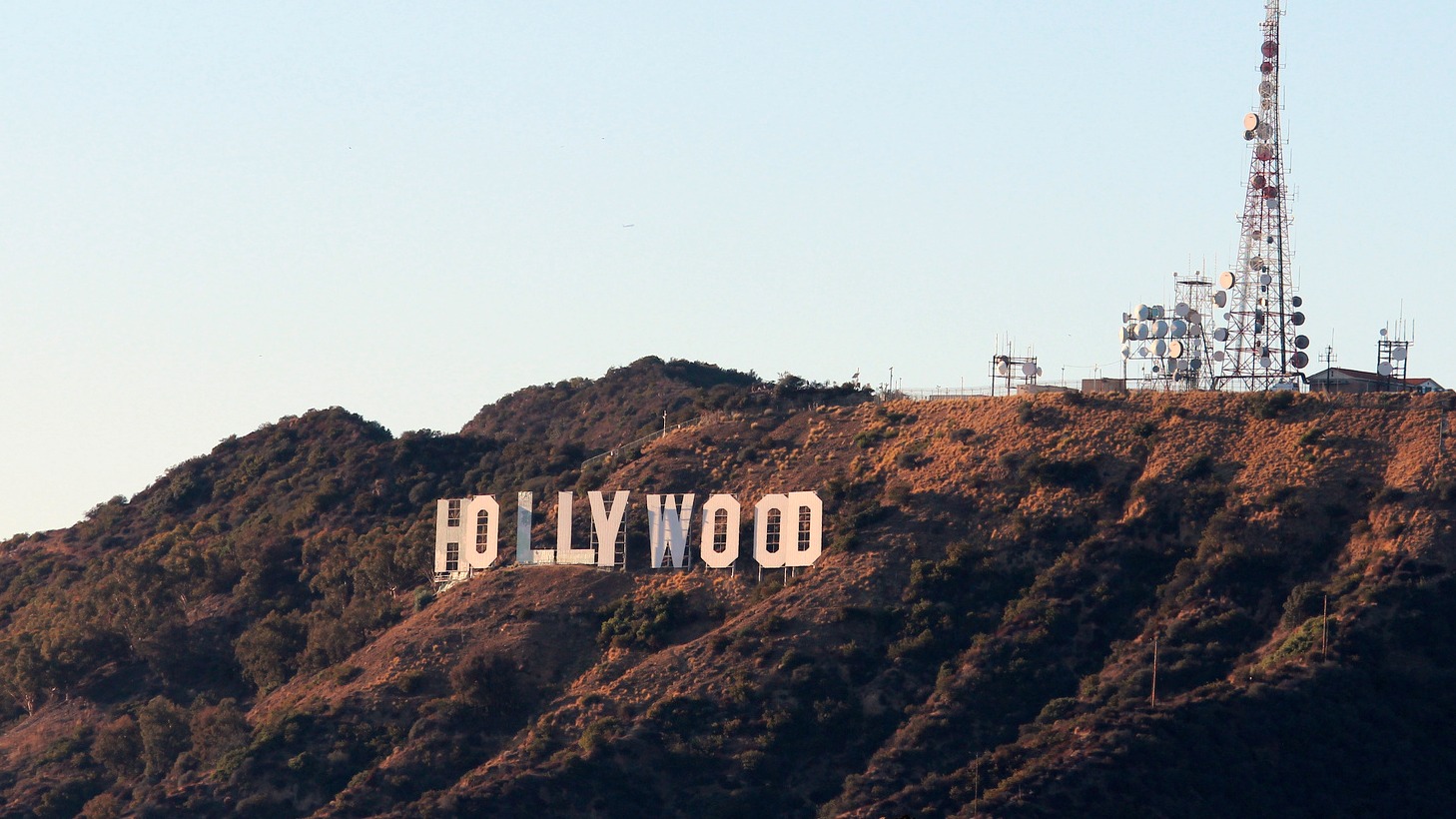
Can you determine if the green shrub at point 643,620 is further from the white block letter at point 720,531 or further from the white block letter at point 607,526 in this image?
the white block letter at point 607,526

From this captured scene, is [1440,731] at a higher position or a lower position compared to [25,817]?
higher

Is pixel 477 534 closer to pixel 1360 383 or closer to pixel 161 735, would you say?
pixel 161 735

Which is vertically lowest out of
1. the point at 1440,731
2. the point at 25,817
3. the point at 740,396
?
the point at 25,817

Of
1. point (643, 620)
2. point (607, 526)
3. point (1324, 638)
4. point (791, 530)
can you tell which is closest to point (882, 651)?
point (791, 530)

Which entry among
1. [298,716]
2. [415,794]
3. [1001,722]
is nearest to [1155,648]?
[1001,722]

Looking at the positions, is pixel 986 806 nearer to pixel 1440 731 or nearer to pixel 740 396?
pixel 1440 731

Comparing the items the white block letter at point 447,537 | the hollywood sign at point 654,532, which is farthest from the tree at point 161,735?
the hollywood sign at point 654,532
